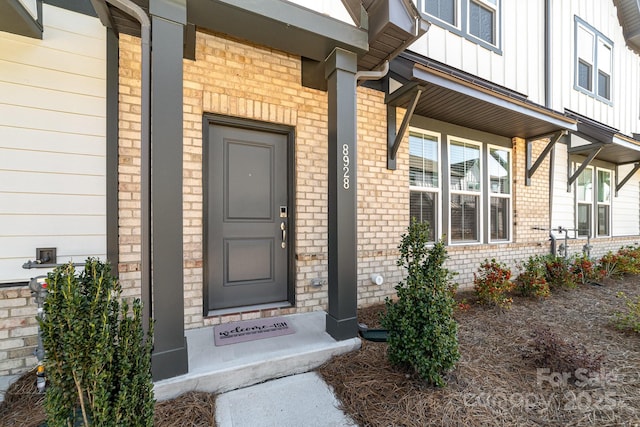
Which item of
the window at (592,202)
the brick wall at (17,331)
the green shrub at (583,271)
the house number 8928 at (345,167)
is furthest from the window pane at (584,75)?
the brick wall at (17,331)

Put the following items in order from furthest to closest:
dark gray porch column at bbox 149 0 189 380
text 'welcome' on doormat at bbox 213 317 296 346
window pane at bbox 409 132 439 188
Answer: window pane at bbox 409 132 439 188, text 'welcome' on doormat at bbox 213 317 296 346, dark gray porch column at bbox 149 0 189 380

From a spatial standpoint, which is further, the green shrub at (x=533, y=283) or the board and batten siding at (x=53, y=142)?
the green shrub at (x=533, y=283)

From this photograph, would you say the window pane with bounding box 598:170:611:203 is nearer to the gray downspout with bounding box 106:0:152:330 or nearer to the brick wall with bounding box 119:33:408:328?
the brick wall with bounding box 119:33:408:328

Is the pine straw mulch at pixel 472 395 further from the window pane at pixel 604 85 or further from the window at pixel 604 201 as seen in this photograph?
the window pane at pixel 604 85

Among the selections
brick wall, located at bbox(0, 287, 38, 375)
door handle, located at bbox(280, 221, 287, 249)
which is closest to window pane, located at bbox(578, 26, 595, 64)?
door handle, located at bbox(280, 221, 287, 249)

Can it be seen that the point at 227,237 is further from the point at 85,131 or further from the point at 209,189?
the point at 85,131

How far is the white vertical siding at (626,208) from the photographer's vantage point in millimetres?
7125

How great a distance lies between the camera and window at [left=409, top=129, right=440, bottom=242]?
4.10 metres

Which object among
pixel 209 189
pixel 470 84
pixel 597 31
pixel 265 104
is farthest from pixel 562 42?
pixel 209 189

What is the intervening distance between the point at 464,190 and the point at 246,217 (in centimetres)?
367

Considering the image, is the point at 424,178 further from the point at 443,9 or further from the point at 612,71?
the point at 612,71

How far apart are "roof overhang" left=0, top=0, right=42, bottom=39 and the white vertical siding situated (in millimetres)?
11068

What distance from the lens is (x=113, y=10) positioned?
2.17m

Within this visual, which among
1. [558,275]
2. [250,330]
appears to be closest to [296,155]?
[250,330]
